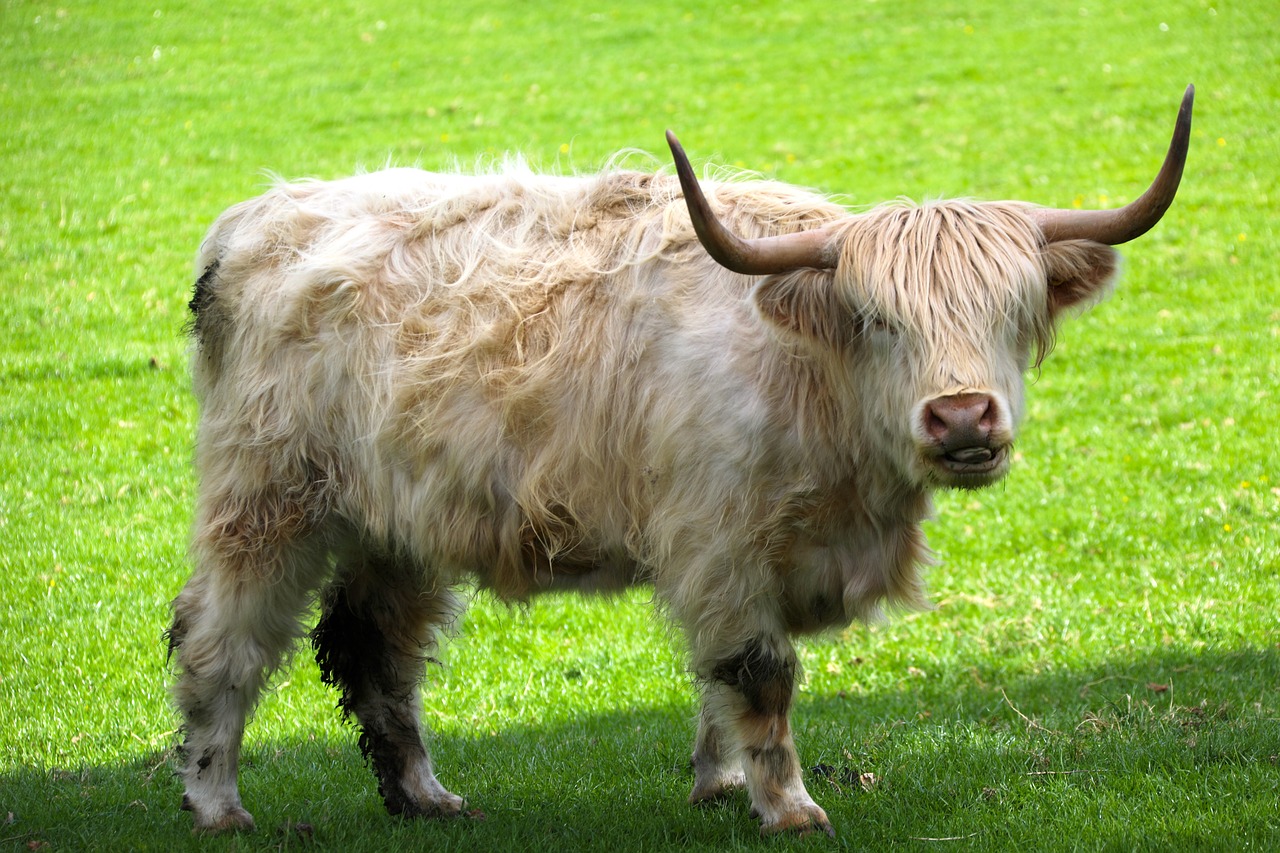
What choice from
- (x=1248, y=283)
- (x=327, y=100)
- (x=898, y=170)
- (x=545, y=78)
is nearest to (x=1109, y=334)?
(x=1248, y=283)

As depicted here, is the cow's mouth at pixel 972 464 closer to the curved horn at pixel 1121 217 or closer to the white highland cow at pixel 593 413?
the white highland cow at pixel 593 413

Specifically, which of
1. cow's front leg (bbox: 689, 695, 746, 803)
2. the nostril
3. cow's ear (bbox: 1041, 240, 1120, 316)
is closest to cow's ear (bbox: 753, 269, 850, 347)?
the nostril

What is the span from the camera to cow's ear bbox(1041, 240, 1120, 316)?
3.93m

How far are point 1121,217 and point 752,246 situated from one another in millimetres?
1079

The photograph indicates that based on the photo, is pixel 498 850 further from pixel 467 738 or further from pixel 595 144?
pixel 595 144

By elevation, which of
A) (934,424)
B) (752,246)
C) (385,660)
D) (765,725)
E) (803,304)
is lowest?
(385,660)

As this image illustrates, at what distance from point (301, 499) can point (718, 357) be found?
5.17 feet

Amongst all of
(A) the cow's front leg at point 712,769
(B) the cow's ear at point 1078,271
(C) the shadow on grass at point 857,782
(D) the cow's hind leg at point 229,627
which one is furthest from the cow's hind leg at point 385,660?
(B) the cow's ear at point 1078,271

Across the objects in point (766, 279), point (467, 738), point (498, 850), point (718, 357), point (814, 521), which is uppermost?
point (766, 279)

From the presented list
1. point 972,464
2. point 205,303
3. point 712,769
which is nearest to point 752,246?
point 972,464

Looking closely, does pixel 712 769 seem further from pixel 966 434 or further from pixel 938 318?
pixel 938 318

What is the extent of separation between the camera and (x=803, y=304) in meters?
3.85

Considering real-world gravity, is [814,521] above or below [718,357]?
below

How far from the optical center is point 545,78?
62.8ft
